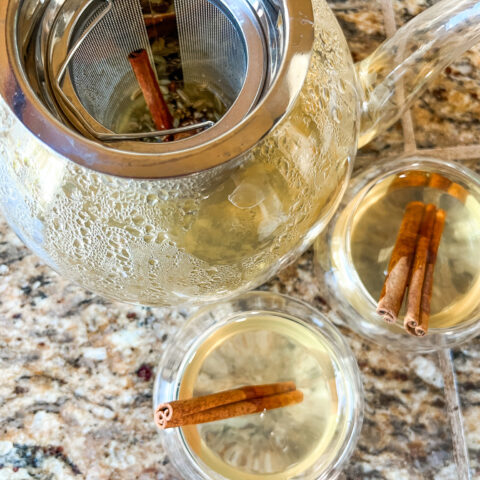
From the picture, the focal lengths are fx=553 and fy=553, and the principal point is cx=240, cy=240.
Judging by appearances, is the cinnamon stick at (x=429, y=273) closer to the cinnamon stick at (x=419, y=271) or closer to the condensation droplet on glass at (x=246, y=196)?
the cinnamon stick at (x=419, y=271)

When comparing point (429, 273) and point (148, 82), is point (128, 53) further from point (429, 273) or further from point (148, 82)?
point (429, 273)

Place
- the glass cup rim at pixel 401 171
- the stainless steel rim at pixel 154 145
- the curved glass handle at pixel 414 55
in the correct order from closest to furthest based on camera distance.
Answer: the stainless steel rim at pixel 154 145
the curved glass handle at pixel 414 55
the glass cup rim at pixel 401 171

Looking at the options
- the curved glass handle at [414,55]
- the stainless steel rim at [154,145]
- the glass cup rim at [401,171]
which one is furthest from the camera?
the glass cup rim at [401,171]

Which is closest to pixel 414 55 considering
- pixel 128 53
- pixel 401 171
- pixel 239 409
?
pixel 401 171

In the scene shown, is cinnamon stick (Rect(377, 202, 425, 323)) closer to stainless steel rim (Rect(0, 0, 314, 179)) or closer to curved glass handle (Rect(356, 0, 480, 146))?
curved glass handle (Rect(356, 0, 480, 146))

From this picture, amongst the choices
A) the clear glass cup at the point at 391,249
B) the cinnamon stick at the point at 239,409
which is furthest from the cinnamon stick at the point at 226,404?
the clear glass cup at the point at 391,249

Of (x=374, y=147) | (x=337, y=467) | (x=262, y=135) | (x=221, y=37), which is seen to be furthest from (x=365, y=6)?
(x=337, y=467)

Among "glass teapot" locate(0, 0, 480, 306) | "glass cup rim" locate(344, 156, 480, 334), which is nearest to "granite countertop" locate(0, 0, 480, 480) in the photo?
"glass cup rim" locate(344, 156, 480, 334)

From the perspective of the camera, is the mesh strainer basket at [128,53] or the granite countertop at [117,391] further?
the granite countertop at [117,391]
